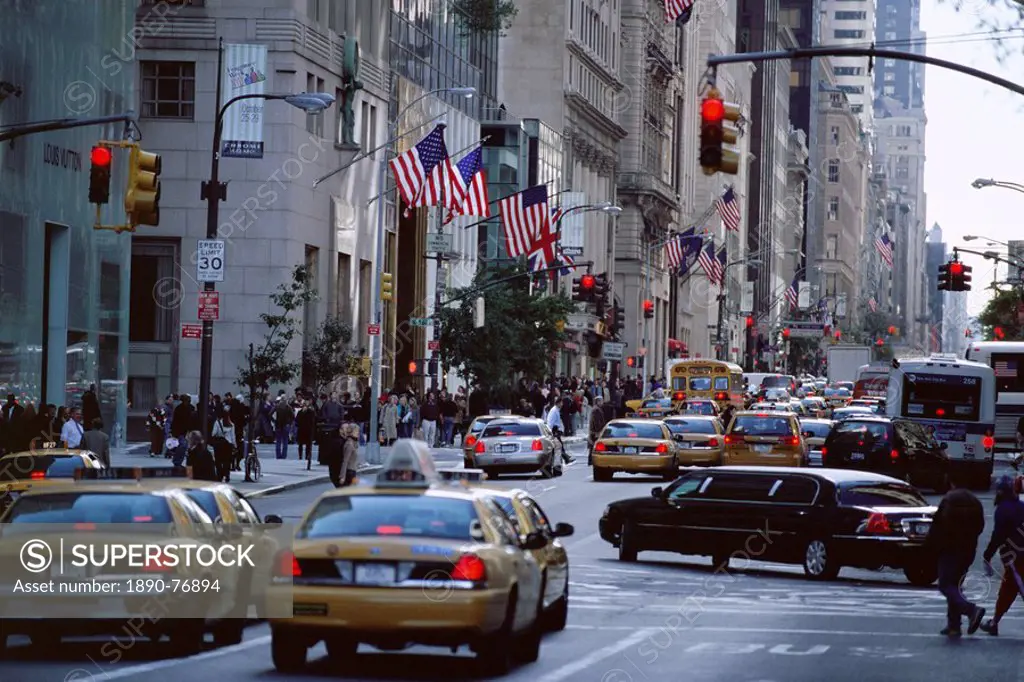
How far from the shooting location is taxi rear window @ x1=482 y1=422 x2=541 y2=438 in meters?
46.9

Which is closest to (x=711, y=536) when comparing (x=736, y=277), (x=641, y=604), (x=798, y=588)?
(x=798, y=588)

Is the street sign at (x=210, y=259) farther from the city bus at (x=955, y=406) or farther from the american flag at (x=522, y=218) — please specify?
the american flag at (x=522, y=218)

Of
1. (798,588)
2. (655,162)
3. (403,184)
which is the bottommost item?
(798,588)

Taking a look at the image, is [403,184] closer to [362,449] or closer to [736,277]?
[362,449]

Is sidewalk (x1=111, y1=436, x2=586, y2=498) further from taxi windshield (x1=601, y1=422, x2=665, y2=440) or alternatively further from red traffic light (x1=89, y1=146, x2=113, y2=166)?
red traffic light (x1=89, y1=146, x2=113, y2=166)

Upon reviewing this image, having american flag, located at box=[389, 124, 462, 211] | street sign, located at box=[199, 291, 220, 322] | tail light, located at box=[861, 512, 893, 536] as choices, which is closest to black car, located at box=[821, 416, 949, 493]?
street sign, located at box=[199, 291, 220, 322]

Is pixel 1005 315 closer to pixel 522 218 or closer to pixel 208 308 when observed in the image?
pixel 522 218

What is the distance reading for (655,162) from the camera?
130 m

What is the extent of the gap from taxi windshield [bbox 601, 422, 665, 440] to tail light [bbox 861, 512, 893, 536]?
20652 mm

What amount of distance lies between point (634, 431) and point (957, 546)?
26.4 m

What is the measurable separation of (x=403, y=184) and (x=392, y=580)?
42.1m

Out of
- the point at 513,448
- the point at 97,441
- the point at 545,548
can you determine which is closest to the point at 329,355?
the point at 513,448

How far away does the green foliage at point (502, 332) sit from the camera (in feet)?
233

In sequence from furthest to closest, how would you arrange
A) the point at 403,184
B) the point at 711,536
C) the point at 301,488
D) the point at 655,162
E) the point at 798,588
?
the point at 655,162
the point at 403,184
the point at 301,488
the point at 711,536
the point at 798,588
